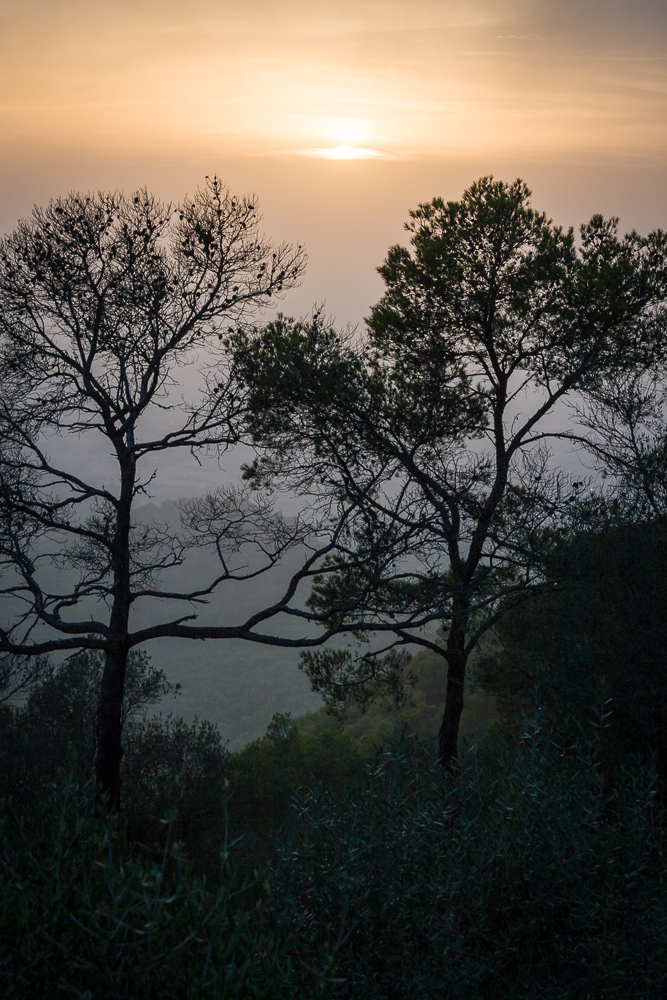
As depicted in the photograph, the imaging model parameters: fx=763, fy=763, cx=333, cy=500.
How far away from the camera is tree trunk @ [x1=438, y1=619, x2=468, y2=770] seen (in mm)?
13836

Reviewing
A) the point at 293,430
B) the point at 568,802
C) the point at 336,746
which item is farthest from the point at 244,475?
the point at 336,746

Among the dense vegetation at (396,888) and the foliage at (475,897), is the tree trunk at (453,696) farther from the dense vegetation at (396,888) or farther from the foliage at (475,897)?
the foliage at (475,897)

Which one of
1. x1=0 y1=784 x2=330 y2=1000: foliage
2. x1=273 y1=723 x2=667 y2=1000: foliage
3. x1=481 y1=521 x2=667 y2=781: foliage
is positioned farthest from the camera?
x1=481 y1=521 x2=667 y2=781: foliage

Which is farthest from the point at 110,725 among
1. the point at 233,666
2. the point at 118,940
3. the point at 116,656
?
the point at 233,666

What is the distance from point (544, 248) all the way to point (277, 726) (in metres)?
17.6

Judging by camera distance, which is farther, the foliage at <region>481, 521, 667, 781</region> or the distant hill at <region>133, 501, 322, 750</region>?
the distant hill at <region>133, 501, 322, 750</region>

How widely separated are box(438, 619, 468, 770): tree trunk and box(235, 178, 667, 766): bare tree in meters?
0.04

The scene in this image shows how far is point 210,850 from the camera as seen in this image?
46.4 feet

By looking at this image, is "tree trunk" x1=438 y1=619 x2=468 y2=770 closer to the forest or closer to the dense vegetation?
the forest

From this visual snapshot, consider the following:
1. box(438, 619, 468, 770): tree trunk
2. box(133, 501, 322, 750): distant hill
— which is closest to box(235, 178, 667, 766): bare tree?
box(438, 619, 468, 770): tree trunk

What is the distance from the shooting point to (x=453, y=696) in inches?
563

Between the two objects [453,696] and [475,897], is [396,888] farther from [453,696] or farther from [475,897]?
[453,696]

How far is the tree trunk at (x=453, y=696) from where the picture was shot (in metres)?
13.8

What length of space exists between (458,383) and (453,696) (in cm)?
604
